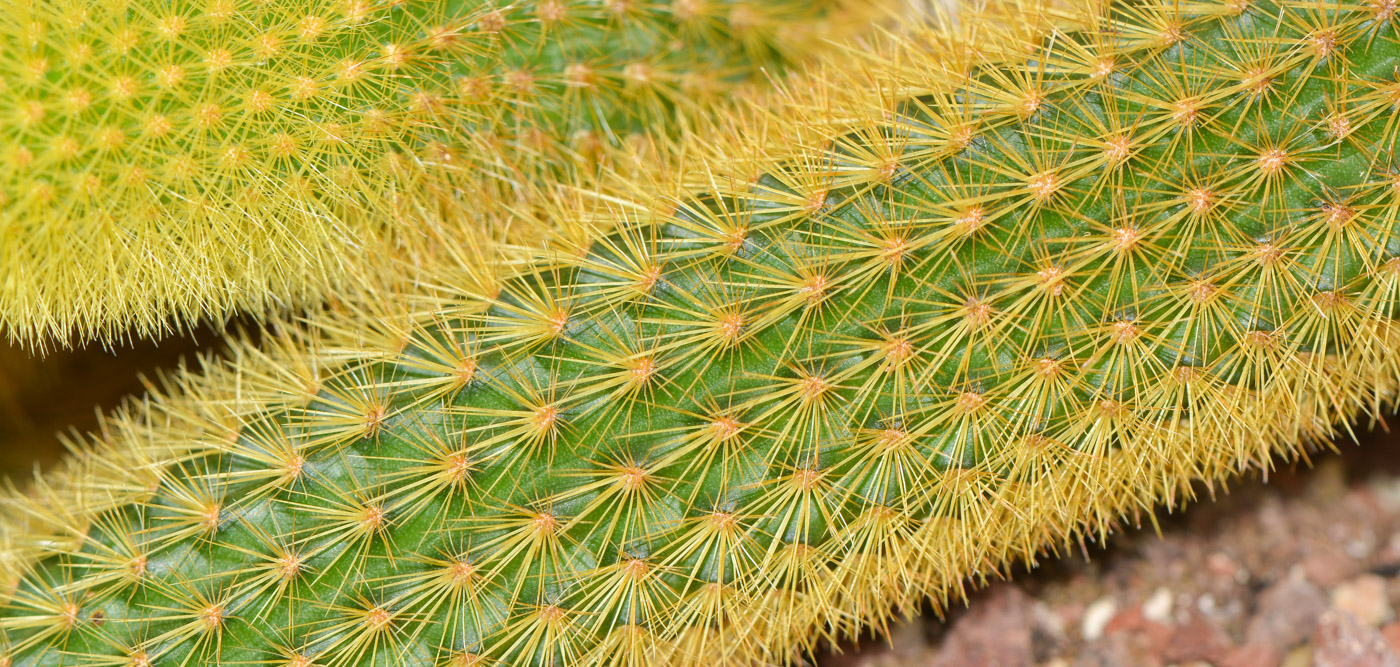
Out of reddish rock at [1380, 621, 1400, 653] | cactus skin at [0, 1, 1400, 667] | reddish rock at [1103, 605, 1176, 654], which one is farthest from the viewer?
reddish rock at [1103, 605, 1176, 654]

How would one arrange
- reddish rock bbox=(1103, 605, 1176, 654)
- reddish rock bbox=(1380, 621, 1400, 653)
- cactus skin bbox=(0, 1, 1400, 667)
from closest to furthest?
cactus skin bbox=(0, 1, 1400, 667)
reddish rock bbox=(1380, 621, 1400, 653)
reddish rock bbox=(1103, 605, 1176, 654)

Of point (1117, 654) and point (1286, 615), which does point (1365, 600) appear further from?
point (1117, 654)

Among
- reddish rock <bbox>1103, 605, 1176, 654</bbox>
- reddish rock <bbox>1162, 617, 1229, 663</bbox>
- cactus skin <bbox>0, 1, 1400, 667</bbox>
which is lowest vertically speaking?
reddish rock <bbox>1162, 617, 1229, 663</bbox>

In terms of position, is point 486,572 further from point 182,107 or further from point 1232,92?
point 1232,92

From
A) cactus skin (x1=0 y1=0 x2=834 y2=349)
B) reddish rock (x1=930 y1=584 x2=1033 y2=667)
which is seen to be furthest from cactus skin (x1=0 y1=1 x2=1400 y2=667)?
reddish rock (x1=930 y1=584 x2=1033 y2=667)

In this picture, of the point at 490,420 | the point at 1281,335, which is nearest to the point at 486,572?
the point at 490,420

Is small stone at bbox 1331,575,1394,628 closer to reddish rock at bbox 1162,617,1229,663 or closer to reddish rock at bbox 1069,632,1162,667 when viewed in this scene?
reddish rock at bbox 1162,617,1229,663

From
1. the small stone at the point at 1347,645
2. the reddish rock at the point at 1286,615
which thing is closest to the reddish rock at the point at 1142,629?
the reddish rock at the point at 1286,615
